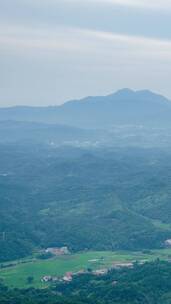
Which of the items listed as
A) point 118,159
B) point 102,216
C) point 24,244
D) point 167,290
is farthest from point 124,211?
point 118,159

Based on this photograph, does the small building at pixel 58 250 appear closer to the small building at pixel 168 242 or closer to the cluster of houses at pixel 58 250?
the cluster of houses at pixel 58 250


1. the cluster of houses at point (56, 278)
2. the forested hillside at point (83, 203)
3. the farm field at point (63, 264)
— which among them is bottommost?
the forested hillside at point (83, 203)

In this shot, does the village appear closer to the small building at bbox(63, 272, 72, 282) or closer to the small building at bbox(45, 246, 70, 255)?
the small building at bbox(63, 272, 72, 282)

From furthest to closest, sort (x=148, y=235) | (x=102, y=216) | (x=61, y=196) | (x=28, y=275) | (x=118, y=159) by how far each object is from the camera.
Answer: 1. (x=118, y=159)
2. (x=61, y=196)
3. (x=102, y=216)
4. (x=148, y=235)
5. (x=28, y=275)

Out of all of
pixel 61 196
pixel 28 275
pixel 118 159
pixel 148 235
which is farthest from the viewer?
pixel 118 159

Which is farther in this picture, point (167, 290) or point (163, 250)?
point (163, 250)

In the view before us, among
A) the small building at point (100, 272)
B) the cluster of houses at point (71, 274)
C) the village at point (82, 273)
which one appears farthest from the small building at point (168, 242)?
the small building at point (100, 272)

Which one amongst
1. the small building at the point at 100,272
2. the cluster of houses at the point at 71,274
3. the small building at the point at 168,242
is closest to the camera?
the cluster of houses at the point at 71,274

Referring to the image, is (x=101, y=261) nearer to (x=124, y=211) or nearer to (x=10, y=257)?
(x=10, y=257)

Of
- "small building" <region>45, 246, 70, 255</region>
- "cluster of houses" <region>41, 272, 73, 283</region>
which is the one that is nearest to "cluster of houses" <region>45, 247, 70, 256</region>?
"small building" <region>45, 246, 70, 255</region>

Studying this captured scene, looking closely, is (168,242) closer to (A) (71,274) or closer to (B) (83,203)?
(A) (71,274)
